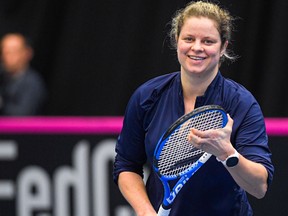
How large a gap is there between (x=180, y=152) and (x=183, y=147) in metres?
0.03

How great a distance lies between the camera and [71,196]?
573cm

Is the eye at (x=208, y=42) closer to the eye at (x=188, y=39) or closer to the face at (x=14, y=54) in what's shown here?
the eye at (x=188, y=39)

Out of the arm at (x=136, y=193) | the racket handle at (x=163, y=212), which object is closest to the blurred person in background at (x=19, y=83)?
the arm at (x=136, y=193)

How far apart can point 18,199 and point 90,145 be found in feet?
2.02

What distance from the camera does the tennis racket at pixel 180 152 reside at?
318cm

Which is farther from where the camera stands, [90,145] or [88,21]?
[88,21]

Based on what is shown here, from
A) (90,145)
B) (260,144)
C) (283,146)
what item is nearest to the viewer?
(260,144)

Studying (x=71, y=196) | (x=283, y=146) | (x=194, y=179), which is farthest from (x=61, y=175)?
(x=194, y=179)

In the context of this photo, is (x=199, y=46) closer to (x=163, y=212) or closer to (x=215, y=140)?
(x=215, y=140)

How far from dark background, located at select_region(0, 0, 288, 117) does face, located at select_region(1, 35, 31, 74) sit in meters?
0.21

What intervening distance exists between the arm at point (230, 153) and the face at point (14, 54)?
12.9ft

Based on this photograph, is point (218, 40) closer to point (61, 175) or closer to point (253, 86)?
point (61, 175)

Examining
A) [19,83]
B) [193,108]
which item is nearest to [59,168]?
[19,83]

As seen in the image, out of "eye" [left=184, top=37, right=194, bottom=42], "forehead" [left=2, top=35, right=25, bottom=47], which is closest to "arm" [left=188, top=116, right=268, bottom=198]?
"eye" [left=184, top=37, right=194, bottom=42]
